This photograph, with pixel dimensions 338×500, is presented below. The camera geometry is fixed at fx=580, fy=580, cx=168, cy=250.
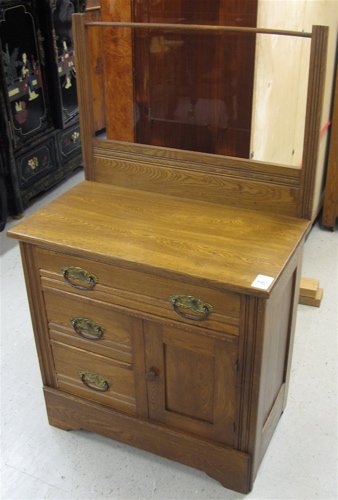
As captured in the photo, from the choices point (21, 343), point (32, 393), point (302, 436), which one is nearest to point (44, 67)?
point (21, 343)

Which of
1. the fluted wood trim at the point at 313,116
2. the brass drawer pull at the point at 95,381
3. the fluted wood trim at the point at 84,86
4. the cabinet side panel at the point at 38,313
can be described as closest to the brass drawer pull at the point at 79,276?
the cabinet side panel at the point at 38,313

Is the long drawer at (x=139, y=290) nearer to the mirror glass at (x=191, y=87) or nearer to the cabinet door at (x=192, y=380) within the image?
the cabinet door at (x=192, y=380)

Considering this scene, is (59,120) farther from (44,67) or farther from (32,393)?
(32,393)

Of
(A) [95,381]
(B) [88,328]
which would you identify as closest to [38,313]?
(B) [88,328]

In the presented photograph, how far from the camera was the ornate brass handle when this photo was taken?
173 centimetres

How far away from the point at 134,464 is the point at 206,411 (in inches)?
16.2

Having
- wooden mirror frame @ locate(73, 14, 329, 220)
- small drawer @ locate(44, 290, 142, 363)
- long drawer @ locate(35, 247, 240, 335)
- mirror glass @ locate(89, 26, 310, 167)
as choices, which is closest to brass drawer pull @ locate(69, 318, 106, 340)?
small drawer @ locate(44, 290, 142, 363)

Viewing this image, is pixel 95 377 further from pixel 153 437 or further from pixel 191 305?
pixel 191 305

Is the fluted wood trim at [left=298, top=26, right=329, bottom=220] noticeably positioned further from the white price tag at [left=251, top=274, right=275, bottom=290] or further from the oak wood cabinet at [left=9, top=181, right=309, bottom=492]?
the white price tag at [left=251, top=274, right=275, bottom=290]

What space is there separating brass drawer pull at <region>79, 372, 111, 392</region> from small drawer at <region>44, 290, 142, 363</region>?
0.11 meters

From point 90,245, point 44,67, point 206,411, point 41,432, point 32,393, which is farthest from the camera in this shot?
point 44,67

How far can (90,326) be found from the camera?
2016mm

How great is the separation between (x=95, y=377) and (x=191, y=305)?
582mm

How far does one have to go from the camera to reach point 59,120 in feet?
13.8
